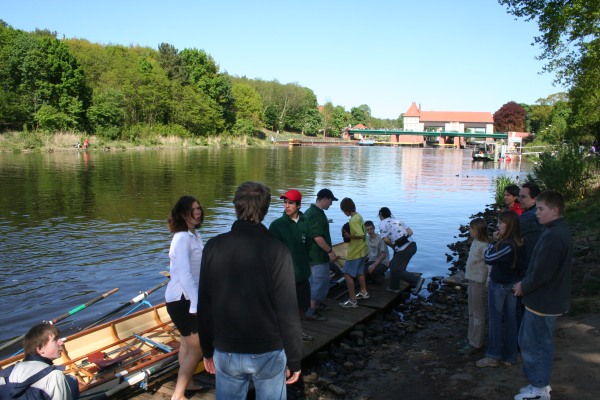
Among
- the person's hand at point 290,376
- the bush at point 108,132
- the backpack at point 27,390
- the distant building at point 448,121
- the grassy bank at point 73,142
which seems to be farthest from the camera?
the distant building at point 448,121

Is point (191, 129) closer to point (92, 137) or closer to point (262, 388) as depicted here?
point (92, 137)

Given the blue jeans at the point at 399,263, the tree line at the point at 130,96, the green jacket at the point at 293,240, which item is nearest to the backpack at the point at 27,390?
the green jacket at the point at 293,240

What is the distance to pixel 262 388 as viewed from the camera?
10.8ft

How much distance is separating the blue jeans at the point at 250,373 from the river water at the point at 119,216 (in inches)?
307

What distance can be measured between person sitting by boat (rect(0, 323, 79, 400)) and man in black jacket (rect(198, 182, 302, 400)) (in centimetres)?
163

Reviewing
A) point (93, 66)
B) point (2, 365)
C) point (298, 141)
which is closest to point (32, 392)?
point (2, 365)

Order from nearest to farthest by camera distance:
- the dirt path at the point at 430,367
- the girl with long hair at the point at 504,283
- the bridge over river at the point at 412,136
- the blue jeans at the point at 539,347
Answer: the blue jeans at the point at 539,347 → the dirt path at the point at 430,367 → the girl with long hair at the point at 504,283 → the bridge over river at the point at 412,136

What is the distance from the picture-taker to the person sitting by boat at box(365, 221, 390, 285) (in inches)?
420

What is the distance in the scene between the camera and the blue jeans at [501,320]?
623 centimetres

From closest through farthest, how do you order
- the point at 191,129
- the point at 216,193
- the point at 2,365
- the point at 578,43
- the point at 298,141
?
the point at 2,365 < the point at 578,43 < the point at 216,193 < the point at 191,129 < the point at 298,141

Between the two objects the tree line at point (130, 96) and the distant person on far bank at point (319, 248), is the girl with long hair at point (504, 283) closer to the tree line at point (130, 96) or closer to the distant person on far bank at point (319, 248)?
the distant person on far bank at point (319, 248)

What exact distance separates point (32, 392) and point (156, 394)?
7.92 ft

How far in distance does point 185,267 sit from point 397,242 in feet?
19.3

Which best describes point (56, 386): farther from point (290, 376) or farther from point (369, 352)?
point (369, 352)
